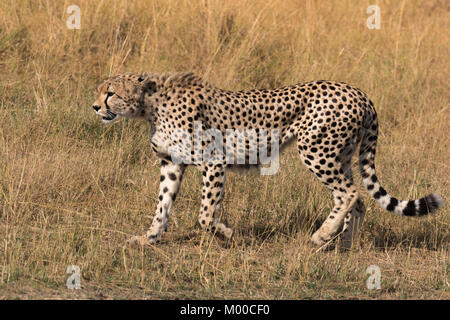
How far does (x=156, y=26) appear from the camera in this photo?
7938 mm

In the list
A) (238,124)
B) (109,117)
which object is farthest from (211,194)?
(109,117)

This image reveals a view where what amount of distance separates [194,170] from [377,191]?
1.44 meters

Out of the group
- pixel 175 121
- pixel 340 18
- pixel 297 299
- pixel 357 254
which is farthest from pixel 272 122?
pixel 340 18

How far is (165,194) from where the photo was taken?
16.9ft

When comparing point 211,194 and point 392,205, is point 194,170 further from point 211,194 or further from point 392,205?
point 392,205

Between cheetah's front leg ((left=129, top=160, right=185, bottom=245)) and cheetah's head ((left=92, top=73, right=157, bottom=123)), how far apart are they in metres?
0.39

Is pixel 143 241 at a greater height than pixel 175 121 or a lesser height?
lesser

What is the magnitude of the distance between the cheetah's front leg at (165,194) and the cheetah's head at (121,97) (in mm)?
395

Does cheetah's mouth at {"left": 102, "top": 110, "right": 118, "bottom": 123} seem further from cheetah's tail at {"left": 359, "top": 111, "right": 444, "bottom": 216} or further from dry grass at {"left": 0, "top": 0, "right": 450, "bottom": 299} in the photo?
cheetah's tail at {"left": 359, "top": 111, "right": 444, "bottom": 216}

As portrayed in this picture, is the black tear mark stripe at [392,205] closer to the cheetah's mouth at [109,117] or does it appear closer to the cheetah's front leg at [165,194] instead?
the cheetah's front leg at [165,194]

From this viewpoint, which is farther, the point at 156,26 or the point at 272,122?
the point at 156,26
